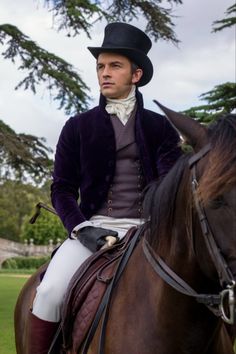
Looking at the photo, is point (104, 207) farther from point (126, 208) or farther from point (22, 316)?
point (22, 316)

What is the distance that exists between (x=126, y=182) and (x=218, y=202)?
1.49m

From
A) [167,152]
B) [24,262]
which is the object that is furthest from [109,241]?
[24,262]

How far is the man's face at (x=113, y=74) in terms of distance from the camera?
13.5 ft

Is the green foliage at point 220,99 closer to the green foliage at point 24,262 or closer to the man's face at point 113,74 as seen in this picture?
the man's face at point 113,74

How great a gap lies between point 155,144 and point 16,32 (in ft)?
44.3

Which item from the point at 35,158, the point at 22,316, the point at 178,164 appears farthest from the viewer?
the point at 35,158

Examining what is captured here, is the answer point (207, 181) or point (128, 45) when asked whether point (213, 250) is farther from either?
point (128, 45)

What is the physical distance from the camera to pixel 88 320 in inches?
143

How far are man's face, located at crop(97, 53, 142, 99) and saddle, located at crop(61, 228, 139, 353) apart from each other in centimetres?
94

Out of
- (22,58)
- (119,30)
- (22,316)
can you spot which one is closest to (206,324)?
(119,30)

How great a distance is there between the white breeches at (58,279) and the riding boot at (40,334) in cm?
4

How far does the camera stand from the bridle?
2.63 m

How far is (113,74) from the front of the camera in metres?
4.12

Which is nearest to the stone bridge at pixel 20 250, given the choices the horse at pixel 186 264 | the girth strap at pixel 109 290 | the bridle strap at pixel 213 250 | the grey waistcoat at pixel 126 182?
the grey waistcoat at pixel 126 182
